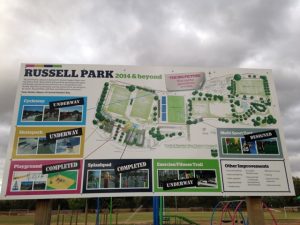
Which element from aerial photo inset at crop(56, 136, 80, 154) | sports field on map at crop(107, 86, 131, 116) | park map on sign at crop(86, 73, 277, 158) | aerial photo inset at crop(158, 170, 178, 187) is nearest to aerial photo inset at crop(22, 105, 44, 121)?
aerial photo inset at crop(56, 136, 80, 154)

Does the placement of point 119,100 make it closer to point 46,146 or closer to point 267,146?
point 46,146

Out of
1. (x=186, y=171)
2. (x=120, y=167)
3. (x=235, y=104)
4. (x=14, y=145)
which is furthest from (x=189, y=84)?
(x=14, y=145)

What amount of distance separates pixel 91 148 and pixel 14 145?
4.51 ft

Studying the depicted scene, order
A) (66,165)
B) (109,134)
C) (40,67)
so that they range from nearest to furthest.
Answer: (66,165), (109,134), (40,67)

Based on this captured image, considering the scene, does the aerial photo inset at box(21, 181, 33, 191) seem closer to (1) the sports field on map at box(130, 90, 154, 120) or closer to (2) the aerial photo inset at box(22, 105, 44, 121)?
(2) the aerial photo inset at box(22, 105, 44, 121)

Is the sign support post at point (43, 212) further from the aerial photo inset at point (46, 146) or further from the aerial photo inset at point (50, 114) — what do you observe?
the aerial photo inset at point (50, 114)

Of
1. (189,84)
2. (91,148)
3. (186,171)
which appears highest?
(189,84)

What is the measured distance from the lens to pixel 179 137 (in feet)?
17.2

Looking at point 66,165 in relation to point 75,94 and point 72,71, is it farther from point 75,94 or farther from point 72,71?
point 72,71

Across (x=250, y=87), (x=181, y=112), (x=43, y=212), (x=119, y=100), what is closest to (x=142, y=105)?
(x=119, y=100)

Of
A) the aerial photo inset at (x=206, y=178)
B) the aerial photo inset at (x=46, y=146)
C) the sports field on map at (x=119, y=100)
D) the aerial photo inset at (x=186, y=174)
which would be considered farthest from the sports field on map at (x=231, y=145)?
the aerial photo inset at (x=46, y=146)

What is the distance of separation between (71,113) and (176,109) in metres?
2.06

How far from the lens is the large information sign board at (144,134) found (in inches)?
189

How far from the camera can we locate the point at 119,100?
5461 millimetres
